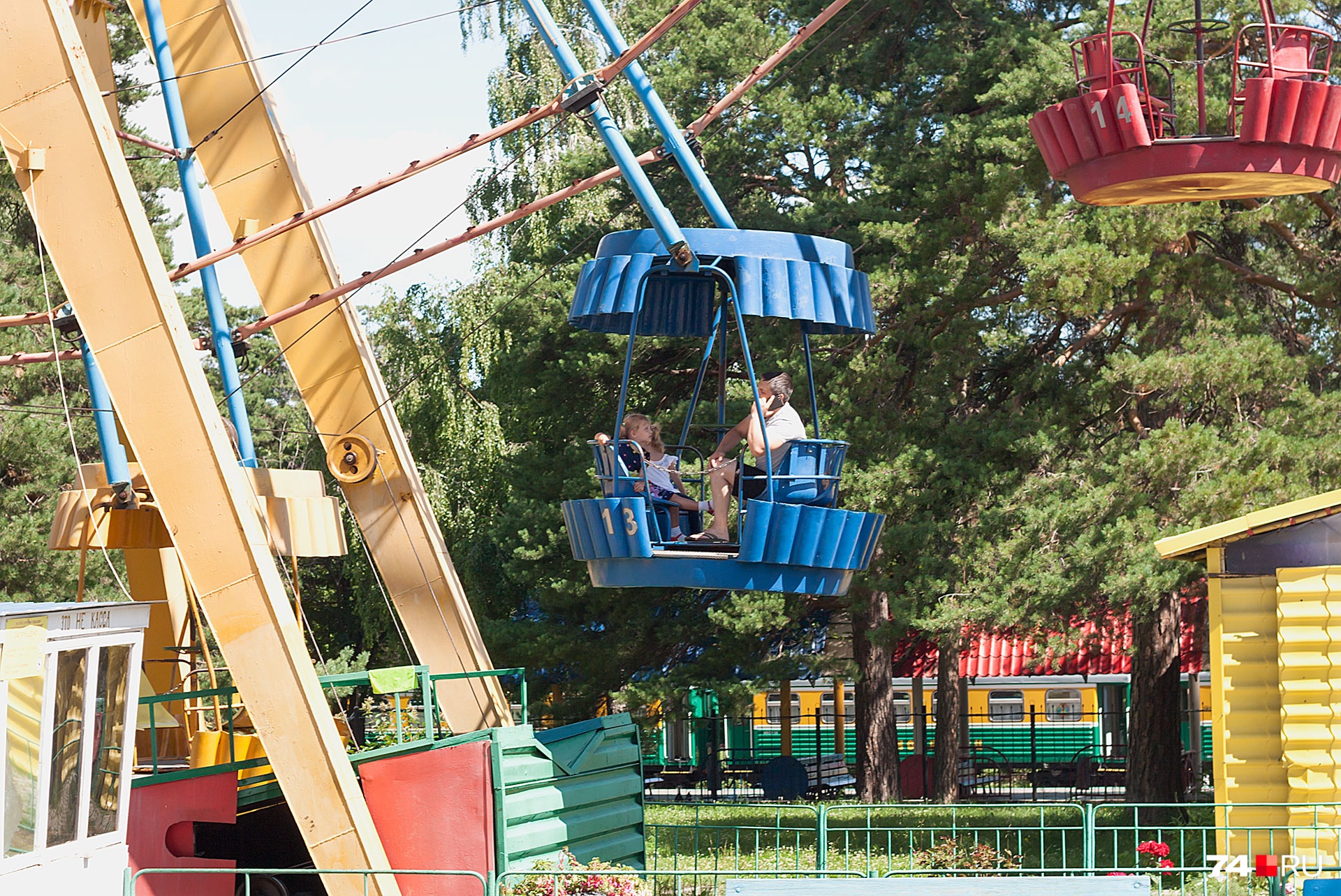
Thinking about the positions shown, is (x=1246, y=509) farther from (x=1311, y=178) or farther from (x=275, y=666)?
(x=275, y=666)

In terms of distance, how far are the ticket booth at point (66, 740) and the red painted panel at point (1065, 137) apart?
6055mm

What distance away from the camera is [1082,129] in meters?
9.62

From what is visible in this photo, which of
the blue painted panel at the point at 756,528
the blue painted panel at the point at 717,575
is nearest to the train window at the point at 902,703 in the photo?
the blue painted panel at the point at 717,575

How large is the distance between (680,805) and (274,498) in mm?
12988

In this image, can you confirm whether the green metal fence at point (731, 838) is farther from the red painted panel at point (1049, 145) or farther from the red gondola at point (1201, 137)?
the red gondola at point (1201, 137)

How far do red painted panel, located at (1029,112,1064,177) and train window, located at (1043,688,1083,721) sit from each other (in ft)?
80.8

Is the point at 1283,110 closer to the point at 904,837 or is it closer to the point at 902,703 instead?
the point at 904,837

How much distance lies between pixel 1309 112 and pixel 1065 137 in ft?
4.48

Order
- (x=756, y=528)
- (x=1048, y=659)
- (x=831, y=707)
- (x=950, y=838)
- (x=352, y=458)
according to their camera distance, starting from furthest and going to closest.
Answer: (x=831, y=707)
(x=1048, y=659)
(x=950, y=838)
(x=352, y=458)
(x=756, y=528)

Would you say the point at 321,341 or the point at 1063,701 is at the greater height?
the point at 321,341

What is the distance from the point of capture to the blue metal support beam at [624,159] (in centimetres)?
1052

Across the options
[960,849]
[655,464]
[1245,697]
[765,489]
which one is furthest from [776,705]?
[765,489]

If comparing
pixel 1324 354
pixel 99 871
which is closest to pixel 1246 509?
pixel 1324 354

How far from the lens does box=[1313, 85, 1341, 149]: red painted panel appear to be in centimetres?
935
